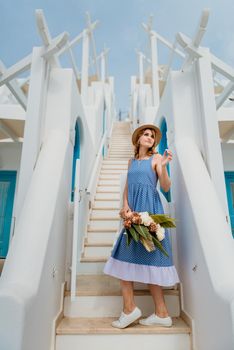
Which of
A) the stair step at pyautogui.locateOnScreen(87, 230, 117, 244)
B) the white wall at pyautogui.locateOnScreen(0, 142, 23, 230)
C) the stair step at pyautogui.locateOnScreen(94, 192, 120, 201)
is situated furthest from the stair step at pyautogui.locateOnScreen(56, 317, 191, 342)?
the white wall at pyautogui.locateOnScreen(0, 142, 23, 230)

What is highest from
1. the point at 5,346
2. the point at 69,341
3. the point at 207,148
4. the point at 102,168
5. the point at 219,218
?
the point at 102,168

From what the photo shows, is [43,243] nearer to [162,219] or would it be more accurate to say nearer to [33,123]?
[162,219]

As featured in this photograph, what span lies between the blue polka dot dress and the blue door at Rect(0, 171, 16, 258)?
172 inches

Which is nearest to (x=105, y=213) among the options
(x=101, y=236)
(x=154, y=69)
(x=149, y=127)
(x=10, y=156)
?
(x=101, y=236)

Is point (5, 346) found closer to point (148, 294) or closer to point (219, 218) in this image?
point (148, 294)

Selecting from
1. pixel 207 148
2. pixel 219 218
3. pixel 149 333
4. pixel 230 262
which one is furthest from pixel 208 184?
pixel 149 333

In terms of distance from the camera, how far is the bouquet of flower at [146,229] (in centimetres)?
165

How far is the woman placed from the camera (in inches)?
67.0

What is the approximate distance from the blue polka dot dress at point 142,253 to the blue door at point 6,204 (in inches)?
172

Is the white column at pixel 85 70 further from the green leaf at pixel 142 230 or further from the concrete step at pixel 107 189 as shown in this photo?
the green leaf at pixel 142 230

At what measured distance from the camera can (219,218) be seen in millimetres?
1669

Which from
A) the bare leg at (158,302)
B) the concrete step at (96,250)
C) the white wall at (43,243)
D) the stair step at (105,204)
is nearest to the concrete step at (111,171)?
the stair step at (105,204)

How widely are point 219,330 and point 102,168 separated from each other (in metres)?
4.02

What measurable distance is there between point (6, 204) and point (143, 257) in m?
4.78
